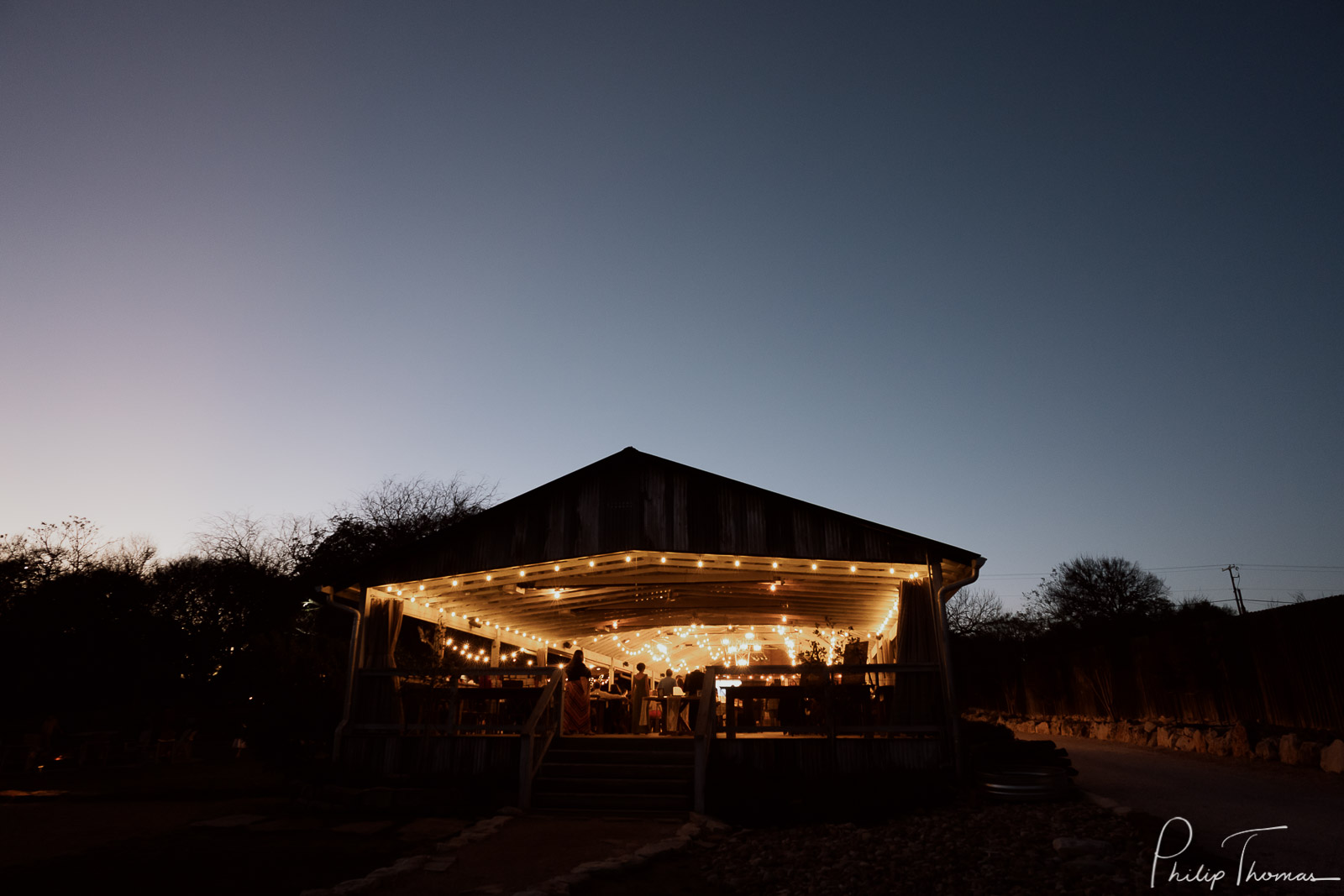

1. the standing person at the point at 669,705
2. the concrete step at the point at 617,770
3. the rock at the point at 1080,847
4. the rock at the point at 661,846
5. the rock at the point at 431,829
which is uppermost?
the standing person at the point at 669,705

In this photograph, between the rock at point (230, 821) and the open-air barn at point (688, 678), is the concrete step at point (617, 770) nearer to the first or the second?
the open-air barn at point (688, 678)

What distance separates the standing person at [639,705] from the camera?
618 inches

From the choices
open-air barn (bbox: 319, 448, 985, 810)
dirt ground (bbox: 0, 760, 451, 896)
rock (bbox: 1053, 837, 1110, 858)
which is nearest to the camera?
rock (bbox: 1053, 837, 1110, 858)

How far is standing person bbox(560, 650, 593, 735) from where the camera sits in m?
12.8

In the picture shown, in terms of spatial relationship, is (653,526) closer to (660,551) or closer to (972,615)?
(660,551)

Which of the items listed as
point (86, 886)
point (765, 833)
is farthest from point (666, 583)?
point (86, 886)

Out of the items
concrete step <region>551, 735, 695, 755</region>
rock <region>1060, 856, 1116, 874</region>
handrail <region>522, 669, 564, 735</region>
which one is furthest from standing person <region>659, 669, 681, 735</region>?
rock <region>1060, 856, 1116, 874</region>

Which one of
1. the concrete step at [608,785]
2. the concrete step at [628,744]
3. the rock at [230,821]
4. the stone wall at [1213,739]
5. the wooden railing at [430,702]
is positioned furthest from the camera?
the wooden railing at [430,702]

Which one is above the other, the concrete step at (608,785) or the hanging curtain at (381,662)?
the hanging curtain at (381,662)

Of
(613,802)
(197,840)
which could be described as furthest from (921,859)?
(197,840)

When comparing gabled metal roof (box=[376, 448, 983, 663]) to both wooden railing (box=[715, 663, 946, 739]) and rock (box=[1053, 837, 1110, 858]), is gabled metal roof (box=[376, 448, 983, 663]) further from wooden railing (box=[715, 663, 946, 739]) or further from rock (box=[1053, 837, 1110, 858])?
rock (box=[1053, 837, 1110, 858])

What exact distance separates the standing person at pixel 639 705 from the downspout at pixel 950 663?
705 centimetres

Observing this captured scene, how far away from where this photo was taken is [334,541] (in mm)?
30531

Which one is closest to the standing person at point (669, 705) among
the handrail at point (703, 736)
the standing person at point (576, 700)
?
the standing person at point (576, 700)
